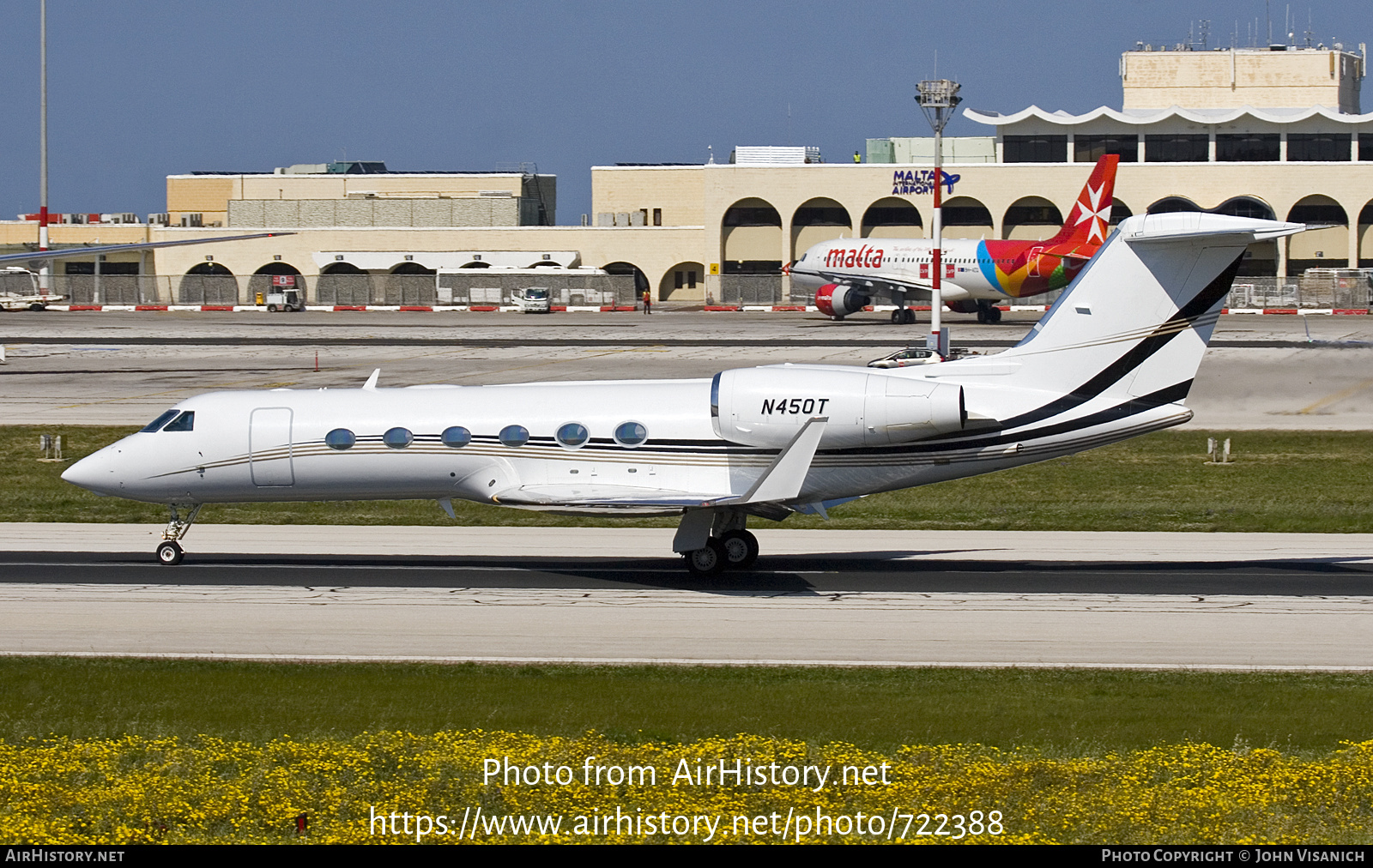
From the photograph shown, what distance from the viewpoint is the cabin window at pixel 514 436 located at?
2255cm

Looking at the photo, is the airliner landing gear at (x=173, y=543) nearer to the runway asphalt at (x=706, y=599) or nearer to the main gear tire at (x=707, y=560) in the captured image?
the runway asphalt at (x=706, y=599)

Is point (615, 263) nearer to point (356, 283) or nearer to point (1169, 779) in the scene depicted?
point (356, 283)

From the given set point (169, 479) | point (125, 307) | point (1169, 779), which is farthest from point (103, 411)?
point (125, 307)

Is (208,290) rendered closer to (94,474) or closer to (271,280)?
(271,280)

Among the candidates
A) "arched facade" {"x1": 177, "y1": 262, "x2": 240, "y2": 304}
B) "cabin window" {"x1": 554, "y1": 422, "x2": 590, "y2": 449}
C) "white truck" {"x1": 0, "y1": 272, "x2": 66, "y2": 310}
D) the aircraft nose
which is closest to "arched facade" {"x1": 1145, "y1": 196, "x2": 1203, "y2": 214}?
"arched facade" {"x1": 177, "y1": 262, "x2": 240, "y2": 304}

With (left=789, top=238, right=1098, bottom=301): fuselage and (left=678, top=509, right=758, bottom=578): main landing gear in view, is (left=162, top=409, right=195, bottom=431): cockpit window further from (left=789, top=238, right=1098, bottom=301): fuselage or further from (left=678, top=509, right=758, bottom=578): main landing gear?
(left=789, top=238, right=1098, bottom=301): fuselage

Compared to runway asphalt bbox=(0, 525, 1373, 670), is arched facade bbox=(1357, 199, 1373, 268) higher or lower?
higher

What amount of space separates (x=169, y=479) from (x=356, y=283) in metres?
96.9

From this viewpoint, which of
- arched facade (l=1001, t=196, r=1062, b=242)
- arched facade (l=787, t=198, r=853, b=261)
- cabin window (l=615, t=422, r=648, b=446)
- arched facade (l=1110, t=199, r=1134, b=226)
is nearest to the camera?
cabin window (l=615, t=422, r=648, b=446)

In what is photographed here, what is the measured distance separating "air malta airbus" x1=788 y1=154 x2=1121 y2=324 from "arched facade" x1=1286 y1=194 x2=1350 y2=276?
31836 mm

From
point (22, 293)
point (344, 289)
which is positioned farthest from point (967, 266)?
point (22, 293)

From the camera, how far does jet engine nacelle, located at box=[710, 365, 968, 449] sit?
21547 millimetres

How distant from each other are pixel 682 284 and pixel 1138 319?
4000 inches

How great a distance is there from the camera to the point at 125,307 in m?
112
